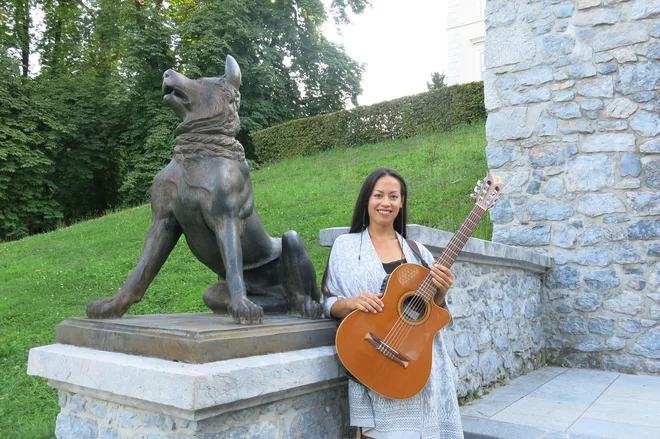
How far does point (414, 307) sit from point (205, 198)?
100 cm

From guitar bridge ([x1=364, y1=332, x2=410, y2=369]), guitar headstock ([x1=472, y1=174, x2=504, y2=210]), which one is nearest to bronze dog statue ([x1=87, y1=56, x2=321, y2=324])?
guitar bridge ([x1=364, y1=332, x2=410, y2=369])

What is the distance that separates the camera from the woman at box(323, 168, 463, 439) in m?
2.23

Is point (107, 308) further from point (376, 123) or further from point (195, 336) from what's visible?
point (376, 123)

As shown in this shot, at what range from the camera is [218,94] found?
2.38m

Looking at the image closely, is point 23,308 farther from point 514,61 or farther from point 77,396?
point 514,61

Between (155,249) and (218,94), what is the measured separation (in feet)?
2.46

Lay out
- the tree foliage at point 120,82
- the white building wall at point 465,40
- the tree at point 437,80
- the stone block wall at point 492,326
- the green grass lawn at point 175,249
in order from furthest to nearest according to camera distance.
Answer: the tree at point 437,80 < the white building wall at point 465,40 < the tree foliage at point 120,82 < the green grass lawn at point 175,249 < the stone block wall at point 492,326

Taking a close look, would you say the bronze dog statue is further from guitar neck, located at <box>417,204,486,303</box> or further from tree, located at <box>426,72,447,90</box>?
tree, located at <box>426,72,447,90</box>

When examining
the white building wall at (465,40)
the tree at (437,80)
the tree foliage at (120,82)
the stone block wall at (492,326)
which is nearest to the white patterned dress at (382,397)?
the stone block wall at (492,326)

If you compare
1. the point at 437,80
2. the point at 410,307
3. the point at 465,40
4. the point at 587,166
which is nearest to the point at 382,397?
the point at 410,307

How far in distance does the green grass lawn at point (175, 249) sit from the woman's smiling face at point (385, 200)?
Answer: 2.63 meters

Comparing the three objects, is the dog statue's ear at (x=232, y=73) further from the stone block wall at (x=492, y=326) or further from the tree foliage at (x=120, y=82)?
the tree foliage at (x=120, y=82)

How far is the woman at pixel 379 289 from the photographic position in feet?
7.32

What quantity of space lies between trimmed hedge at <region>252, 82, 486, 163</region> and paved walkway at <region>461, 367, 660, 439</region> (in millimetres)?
10587
